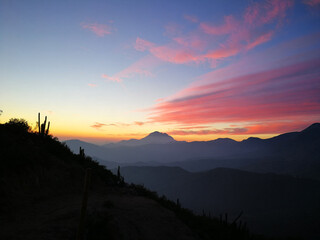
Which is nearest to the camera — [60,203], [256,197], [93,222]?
[93,222]

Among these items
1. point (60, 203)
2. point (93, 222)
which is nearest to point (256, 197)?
point (60, 203)

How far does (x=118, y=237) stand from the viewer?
8.37 meters

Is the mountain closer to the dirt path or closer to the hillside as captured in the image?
the hillside

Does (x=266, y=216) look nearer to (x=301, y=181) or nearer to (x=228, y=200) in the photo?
(x=228, y=200)

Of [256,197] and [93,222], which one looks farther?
[256,197]

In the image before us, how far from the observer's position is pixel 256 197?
93.3 meters

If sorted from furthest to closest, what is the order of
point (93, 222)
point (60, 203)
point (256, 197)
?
point (256, 197) → point (60, 203) → point (93, 222)

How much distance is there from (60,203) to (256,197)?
4188 inches

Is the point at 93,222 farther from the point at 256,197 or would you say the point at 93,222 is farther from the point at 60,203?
the point at 256,197

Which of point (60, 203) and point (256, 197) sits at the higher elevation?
point (60, 203)

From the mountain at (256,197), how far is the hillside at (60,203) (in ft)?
206

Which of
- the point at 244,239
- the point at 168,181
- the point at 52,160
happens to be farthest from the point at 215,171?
the point at 52,160

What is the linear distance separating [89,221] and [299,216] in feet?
290

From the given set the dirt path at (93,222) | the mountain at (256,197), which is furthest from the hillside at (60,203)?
the mountain at (256,197)
